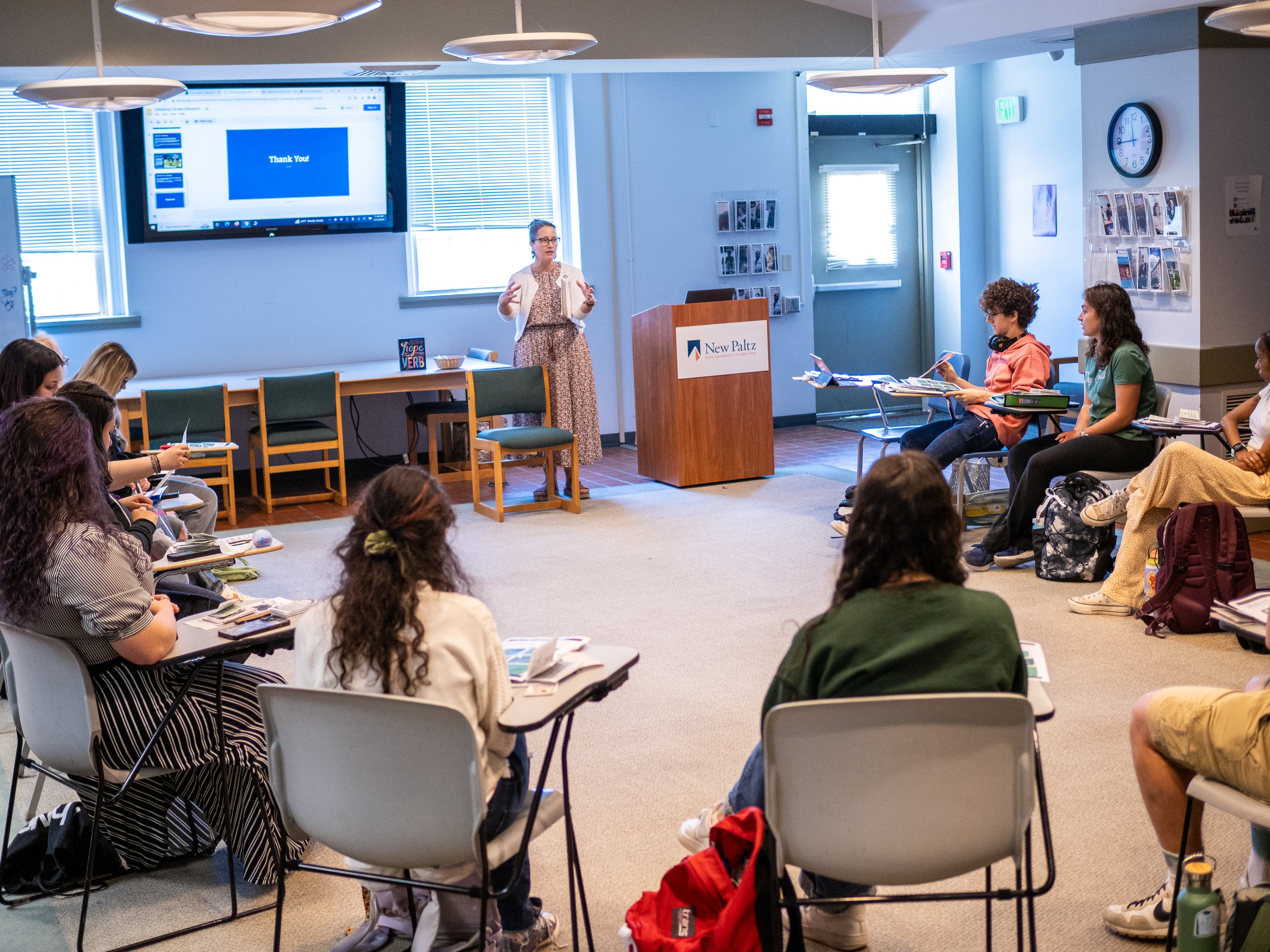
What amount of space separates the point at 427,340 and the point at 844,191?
12.2 ft

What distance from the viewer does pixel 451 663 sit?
231 cm

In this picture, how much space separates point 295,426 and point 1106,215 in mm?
5075

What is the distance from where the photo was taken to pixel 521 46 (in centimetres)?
559

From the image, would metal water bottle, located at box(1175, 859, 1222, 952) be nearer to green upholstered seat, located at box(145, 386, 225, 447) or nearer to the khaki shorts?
the khaki shorts

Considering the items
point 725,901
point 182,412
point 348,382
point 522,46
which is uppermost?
point 522,46

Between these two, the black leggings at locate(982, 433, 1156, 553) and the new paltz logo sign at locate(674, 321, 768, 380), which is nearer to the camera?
the black leggings at locate(982, 433, 1156, 553)

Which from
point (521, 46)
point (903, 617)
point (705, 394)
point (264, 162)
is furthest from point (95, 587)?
point (264, 162)

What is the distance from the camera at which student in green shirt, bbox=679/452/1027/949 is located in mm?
2201

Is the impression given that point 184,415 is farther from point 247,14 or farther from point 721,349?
point 247,14

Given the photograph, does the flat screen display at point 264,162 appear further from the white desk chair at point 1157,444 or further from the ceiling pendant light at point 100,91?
the white desk chair at point 1157,444

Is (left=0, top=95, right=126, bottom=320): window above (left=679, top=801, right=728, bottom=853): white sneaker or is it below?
above

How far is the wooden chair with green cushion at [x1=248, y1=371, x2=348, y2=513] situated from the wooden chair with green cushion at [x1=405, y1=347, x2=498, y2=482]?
73 cm

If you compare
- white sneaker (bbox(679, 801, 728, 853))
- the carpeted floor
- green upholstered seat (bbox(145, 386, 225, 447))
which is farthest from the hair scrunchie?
green upholstered seat (bbox(145, 386, 225, 447))

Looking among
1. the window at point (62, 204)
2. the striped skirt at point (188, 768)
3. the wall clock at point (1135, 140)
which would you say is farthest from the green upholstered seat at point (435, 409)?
the striped skirt at point (188, 768)
